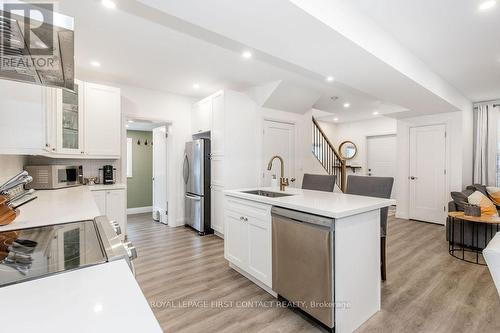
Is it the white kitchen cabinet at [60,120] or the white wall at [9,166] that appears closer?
the white kitchen cabinet at [60,120]

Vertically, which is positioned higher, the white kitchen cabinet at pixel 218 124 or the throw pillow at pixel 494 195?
the white kitchen cabinet at pixel 218 124

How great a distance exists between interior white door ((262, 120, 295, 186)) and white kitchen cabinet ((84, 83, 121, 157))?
7.82 ft

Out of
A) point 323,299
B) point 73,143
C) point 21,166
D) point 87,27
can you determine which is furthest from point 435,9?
point 21,166

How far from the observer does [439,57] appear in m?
3.03

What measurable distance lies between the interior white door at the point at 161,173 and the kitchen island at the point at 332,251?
9.73 ft

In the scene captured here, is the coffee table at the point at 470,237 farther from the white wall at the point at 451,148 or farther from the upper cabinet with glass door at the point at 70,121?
the upper cabinet with glass door at the point at 70,121

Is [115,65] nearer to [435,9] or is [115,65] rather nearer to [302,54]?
[302,54]

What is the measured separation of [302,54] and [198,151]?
2500 millimetres

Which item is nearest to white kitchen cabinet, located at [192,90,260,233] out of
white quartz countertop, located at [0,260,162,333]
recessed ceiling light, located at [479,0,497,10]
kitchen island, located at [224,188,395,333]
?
kitchen island, located at [224,188,395,333]

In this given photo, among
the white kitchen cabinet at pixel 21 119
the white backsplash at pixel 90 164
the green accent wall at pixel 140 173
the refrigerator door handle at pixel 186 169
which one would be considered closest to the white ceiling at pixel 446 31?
the white kitchen cabinet at pixel 21 119

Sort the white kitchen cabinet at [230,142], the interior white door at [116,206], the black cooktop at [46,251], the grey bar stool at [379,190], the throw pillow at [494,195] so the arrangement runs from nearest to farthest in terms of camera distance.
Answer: the black cooktop at [46,251], the grey bar stool at [379,190], the interior white door at [116,206], the white kitchen cabinet at [230,142], the throw pillow at [494,195]

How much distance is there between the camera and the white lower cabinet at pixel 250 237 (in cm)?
220

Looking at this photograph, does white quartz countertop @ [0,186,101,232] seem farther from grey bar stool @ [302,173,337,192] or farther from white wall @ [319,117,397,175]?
white wall @ [319,117,397,175]

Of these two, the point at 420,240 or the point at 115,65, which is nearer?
the point at 115,65
